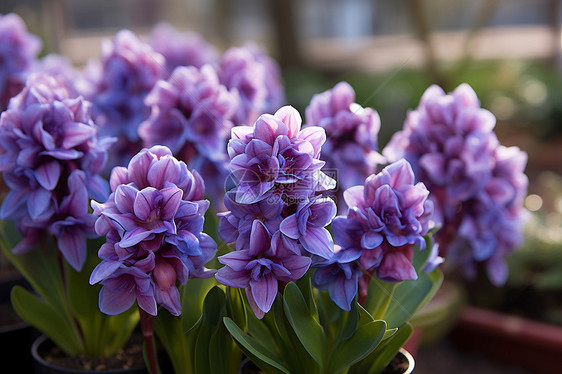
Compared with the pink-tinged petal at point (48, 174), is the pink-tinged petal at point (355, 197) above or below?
above

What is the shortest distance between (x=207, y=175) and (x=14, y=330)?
0.47 m

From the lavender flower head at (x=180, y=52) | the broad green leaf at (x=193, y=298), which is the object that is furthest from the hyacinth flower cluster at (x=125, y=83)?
the broad green leaf at (x=193, y=298)

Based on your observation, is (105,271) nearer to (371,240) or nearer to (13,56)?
(371,240)

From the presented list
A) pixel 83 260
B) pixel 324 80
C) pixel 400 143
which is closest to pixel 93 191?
pixel 83 260

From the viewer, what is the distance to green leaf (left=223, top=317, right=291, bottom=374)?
72cm

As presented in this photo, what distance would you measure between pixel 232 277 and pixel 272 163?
14 cm

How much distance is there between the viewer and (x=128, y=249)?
727 millimetres

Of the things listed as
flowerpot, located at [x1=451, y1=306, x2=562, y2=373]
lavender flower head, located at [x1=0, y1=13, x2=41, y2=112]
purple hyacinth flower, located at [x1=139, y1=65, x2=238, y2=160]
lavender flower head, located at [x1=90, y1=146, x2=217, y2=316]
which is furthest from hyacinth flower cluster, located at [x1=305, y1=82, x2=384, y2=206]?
flowerpot, located at [x1=451, y1=306, x2=562, y2=373]

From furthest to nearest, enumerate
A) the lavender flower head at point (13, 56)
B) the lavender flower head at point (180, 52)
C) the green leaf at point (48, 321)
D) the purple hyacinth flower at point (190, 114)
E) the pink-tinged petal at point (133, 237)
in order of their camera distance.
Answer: the lavender flower head at point (180, 52) < the lavender flower head at point (13, 56) < the purple hyacinth flower at point (190, 114) < the green leaf at point (48, 321) < the pink-tinged petal at point (133, 237)

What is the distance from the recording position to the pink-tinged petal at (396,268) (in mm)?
770

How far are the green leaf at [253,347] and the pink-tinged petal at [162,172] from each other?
0.18 meters

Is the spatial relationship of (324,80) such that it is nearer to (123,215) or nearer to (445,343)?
(445,343)

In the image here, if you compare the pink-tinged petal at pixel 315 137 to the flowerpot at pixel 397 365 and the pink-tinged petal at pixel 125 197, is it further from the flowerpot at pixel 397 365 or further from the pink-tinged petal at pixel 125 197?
the flowerpot at pixel 397 365

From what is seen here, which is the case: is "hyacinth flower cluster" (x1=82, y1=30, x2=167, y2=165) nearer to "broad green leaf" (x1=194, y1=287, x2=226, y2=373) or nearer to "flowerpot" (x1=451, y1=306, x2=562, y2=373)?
"broad green leaf" (x1=194, y1=287, x2=226, y2=373)
